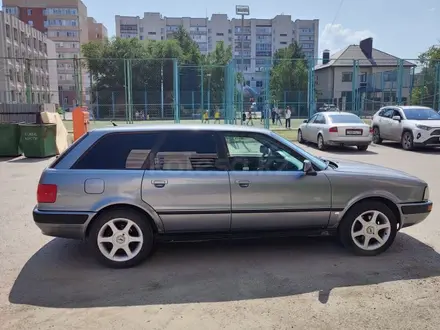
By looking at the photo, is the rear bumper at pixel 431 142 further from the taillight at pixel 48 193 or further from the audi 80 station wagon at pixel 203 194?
the taillight at pixel 48 193

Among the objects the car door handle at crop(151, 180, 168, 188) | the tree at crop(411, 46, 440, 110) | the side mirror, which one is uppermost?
the tree at crop(411, 46, 440, 110)

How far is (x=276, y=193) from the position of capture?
4578mm

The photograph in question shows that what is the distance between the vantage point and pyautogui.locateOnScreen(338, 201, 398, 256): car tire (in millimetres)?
4746

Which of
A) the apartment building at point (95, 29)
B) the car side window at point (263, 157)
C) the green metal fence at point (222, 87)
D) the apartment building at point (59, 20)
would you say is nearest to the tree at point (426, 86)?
the green metal fence at point (222, 87)

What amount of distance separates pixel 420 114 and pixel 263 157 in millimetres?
13296

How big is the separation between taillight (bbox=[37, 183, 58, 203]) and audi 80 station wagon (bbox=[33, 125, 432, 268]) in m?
0.01

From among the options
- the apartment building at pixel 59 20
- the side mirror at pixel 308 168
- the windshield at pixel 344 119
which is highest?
the apartment building at pixel 59 20

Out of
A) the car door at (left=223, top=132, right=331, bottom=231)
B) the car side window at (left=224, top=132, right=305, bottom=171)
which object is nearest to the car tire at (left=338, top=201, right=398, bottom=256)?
the car door at (left=223, top=132, right=331, bottom=231)

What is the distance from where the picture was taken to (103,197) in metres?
4.35

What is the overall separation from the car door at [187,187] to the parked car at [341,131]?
11.3 m

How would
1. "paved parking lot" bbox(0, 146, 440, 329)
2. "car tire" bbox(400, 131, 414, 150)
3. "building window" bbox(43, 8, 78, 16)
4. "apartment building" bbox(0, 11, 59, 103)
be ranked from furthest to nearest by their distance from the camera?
"building window" bbox(43, 8, 78, 16)
"apartment building" bbox(0, 11, 59, 103)
"car tire" bbox(400, 131, 414, 150)
"paved parking lot" bbox(0, 146, 440, 329)

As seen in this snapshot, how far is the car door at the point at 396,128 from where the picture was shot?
1609 cm

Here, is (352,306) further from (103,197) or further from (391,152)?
(391,152)

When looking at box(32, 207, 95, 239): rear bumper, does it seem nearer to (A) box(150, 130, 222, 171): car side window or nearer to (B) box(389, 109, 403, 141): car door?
(A) box(150, 130, 222, 171): car side window
